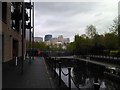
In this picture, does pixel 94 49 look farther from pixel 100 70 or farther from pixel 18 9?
pixel 18 9

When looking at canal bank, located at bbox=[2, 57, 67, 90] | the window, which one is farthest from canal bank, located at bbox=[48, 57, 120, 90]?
the window

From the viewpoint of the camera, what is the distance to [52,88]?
1260cm

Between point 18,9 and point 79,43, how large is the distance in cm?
6418

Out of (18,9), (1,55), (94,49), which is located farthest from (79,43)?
(1,55)

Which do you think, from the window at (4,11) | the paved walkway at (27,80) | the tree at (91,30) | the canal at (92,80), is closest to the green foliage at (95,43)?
the tree at (91,30)

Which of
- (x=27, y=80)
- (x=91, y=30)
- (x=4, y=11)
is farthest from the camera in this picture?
(x=91, y=30)

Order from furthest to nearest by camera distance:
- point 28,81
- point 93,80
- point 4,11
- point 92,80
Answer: point 92,80
point 93,80
point 4,11
point 28,81

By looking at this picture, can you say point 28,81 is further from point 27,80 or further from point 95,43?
point 95,43

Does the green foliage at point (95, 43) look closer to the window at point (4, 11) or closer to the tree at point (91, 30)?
the tree at point (91, 30)

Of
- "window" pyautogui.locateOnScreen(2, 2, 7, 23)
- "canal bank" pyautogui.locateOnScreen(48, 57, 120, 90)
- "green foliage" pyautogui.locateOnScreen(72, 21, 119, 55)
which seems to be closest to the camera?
"window" pyautogui.locateOnScreen(2, 2, 7, 23)

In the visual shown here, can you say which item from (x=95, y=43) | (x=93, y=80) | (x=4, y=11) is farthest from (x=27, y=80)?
(x=95, y=43)

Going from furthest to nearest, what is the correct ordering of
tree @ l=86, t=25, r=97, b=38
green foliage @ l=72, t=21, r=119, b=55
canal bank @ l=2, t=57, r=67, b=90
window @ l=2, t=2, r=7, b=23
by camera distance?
tree @ l=86, t=25, r=97, b=38, green foliage @ l=72, t=21, r=119, b=55, window @ l=2, t=2, r=7, b=23, canal bank @ l=2, t=57, r=67, b=90

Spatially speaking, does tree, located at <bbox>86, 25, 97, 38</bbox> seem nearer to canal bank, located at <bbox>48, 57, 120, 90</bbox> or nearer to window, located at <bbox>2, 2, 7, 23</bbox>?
canal bank, located at <bbox>48, 57, 120, 90</bbox>

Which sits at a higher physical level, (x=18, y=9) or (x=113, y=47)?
(x=18, y=9)
